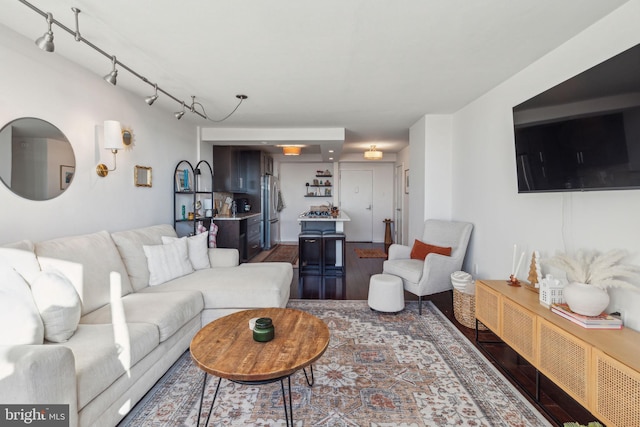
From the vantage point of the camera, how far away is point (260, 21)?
6.57 ft

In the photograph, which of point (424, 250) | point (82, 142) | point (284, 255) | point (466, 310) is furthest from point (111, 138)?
point (284, 255)

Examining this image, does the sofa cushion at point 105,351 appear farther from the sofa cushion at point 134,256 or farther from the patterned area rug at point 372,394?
the sofa cushion at point 134,256

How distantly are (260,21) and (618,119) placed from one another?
2.07m

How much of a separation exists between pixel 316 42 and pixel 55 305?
2.28 metres

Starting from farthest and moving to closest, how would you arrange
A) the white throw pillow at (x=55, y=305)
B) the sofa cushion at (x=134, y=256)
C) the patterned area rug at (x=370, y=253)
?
the patterned area rug at (x=370, y=253) → the sofa cushion at (x=134, y=256) → the white throw pillow at (x=55, y=305)

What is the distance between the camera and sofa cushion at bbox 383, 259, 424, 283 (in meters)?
3.37

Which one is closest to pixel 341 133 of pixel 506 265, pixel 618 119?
pixel 506 265

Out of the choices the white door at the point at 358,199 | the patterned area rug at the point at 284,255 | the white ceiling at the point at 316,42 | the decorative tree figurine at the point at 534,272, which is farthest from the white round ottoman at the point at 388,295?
the white door at the point at 358,199

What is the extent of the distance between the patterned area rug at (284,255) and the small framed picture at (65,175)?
3.93 m

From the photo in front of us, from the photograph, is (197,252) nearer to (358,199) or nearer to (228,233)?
(228,233)

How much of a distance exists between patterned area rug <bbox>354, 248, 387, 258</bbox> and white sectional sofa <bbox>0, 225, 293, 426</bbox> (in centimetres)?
359

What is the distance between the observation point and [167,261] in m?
3.01

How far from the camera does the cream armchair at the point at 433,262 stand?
333cm

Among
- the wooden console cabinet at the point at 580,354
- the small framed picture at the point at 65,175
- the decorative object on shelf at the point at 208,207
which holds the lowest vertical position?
the wooden console cabinet at the point at 580,354
